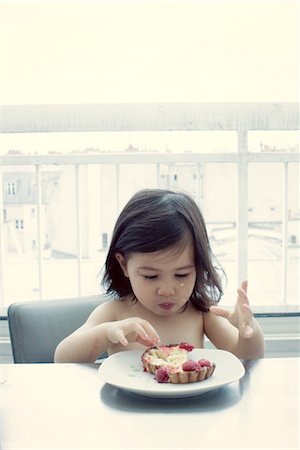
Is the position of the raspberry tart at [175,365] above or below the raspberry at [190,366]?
below

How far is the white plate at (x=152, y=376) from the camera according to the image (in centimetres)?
83

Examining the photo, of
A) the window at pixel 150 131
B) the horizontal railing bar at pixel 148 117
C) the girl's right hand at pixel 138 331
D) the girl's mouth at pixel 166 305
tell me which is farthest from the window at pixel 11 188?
the girl's right hand at pixel 138 331

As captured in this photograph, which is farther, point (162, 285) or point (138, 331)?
point (162, 285)

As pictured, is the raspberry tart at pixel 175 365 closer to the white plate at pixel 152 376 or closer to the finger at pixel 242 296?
the white plate at pixel 152 376

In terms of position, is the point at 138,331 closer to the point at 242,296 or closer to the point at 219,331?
the point at 242,296

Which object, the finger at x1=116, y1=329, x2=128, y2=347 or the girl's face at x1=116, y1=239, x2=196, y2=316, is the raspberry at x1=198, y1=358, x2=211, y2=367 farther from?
the girl's face at x1=116, y1=239, x2=196, y2=316

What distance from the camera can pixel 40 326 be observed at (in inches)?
52.8

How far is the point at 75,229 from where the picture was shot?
204 cm

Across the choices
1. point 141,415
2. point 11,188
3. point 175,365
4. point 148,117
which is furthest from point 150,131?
point 141,415

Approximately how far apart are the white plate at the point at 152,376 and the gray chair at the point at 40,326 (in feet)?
1.26

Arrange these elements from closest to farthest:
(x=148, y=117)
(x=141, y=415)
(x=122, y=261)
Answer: (x=141, y=415) → (x=122, y=261) → (x=148, y=117)

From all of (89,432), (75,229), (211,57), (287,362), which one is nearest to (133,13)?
(211,57)

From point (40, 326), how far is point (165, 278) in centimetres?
33

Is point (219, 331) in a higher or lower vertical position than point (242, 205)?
lower
